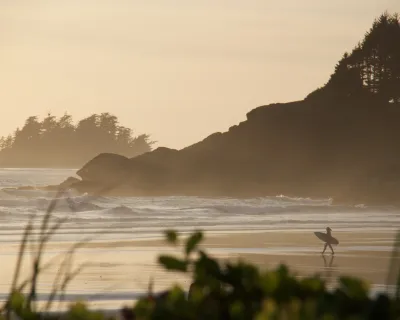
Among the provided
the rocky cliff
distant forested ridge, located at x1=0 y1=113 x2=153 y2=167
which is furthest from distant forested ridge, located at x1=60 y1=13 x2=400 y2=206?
distant forested ridge, located at x1=0 y1=113 x2=153 y2=167

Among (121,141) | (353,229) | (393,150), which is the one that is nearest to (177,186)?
(393,150)

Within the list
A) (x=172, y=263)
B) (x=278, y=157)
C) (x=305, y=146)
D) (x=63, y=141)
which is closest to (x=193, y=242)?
(x=172, y=263)

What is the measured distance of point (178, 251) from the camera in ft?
61.2

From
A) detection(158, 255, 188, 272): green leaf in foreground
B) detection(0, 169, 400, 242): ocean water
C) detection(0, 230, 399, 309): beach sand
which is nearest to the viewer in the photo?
detection(158, 255, 188, 272): green leaf in foreground

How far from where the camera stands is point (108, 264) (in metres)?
16.4

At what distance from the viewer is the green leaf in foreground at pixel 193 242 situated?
7.59 feet

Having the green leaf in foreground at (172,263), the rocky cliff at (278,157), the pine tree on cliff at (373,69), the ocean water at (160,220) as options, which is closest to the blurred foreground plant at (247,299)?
the green leaf in foreground at (172,263)

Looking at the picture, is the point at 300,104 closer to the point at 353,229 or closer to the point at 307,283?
the point at 353,229

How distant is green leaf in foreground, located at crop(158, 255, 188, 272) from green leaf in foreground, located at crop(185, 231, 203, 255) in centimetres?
3

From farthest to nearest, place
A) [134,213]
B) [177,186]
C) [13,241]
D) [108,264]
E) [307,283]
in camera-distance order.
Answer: [177,186], [134,213], [13,241], [108,264], [307,283]

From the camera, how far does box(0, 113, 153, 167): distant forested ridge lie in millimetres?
137750

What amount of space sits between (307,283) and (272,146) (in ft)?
248

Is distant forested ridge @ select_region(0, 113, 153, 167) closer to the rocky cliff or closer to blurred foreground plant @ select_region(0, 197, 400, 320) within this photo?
the rocky cliff

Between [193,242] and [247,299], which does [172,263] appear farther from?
[247,299]
